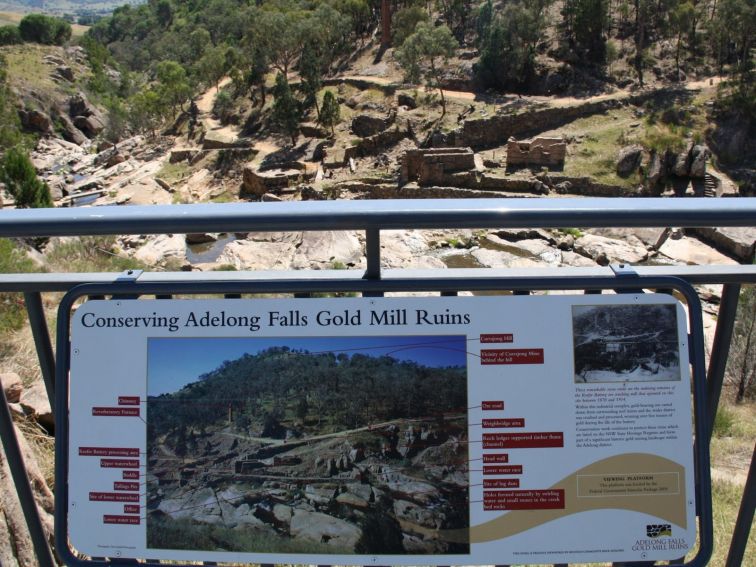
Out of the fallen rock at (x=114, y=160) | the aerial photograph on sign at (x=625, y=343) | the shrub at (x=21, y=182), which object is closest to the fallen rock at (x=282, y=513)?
the aerial photograph on sign at (x=625, y=343)

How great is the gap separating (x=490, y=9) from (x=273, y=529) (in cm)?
5012

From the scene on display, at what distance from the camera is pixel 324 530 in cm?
191

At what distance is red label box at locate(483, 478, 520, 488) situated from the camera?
188cm

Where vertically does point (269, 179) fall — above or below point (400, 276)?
below

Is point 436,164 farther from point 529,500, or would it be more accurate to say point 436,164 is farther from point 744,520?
point 529,500

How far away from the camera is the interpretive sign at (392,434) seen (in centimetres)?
188

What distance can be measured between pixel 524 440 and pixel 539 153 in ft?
102

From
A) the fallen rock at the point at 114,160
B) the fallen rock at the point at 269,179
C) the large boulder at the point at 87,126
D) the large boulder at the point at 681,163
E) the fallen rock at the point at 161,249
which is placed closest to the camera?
the fallen rock at the point at 161,249

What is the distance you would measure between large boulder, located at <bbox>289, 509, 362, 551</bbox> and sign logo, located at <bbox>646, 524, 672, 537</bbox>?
0.80m

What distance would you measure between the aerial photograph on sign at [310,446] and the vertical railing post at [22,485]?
0.52 metres

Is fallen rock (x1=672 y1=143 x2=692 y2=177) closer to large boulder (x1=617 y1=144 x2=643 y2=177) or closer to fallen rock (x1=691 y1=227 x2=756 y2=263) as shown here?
large boulder (x1=617 y1=144 x2=643 y2=177)

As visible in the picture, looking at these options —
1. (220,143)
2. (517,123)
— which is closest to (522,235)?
(517,123)

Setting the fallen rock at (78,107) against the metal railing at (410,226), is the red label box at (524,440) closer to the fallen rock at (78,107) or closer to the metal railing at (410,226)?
the metal railing at (410,226)

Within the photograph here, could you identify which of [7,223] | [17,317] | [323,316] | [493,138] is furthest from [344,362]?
[493,138]
